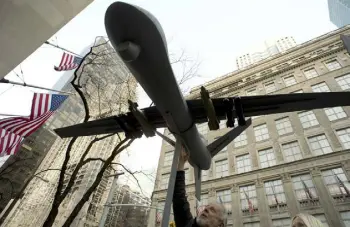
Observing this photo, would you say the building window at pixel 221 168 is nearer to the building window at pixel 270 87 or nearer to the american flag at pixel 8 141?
the building window at pixel 270 87

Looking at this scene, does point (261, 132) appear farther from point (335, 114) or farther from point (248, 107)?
point (248, 107)

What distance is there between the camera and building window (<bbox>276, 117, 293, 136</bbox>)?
25417 millimetres

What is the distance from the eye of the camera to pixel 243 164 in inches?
1014

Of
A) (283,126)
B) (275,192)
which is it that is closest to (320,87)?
(283,126)

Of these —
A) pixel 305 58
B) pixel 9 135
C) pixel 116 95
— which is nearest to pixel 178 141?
pixel 9 135

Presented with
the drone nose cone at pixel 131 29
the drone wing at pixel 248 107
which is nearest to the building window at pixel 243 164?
the drone wing at pixel 248 107

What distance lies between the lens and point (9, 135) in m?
6.93

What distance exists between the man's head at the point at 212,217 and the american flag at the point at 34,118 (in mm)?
6819

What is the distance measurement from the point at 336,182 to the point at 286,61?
22390mm

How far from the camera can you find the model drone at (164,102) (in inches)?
97.7

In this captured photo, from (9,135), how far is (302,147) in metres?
25.9

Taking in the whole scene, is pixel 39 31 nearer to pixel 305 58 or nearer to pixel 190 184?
pixel 190 184

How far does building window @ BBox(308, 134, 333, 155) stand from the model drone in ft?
73.4

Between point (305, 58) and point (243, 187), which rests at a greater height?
point (305, 58)
